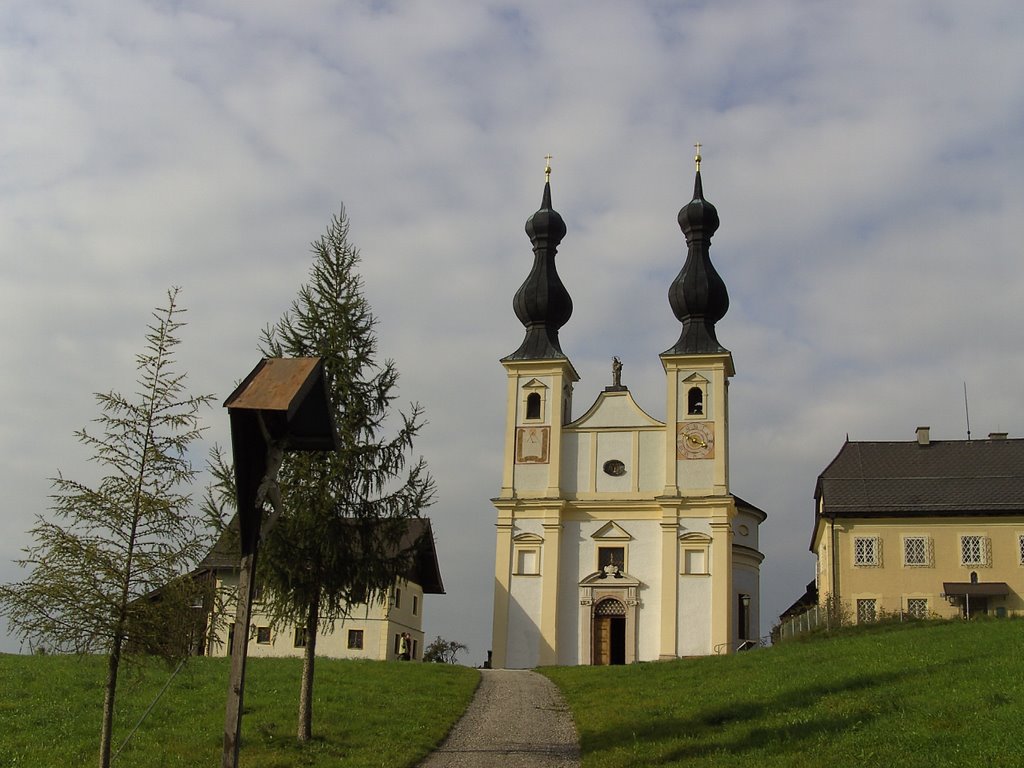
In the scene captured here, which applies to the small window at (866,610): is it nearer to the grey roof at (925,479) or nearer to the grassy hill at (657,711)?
the grey roof at (925,479)

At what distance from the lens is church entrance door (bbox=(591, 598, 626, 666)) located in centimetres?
4316

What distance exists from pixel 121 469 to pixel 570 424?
31.7 metres

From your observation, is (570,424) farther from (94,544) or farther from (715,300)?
(94,544)

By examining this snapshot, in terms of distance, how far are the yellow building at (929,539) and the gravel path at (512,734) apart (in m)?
17.5

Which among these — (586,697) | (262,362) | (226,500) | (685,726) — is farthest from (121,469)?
(586,697)

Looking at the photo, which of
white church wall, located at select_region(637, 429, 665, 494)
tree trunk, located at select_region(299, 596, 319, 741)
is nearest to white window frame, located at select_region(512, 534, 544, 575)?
white church wall, located at select_region(637, 429, 665, 494)

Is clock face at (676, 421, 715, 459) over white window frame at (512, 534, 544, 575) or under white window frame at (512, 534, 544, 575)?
over

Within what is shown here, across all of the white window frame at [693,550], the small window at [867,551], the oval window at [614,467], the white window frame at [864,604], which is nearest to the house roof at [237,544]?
the white window frame at [693,550]

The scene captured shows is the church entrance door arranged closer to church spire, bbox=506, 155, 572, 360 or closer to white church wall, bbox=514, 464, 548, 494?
white church wall, bbox=514, 464, 548, 494

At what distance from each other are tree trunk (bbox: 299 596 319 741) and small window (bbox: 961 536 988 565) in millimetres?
28651

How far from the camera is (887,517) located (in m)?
41.8

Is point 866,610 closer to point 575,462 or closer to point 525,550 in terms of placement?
point 575,462

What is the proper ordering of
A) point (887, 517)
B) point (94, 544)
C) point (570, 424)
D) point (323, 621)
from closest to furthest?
point (94, 544), point (323, 621), point (887, 517), point (570, 424)

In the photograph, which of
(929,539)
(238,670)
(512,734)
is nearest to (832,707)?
(512,734)
